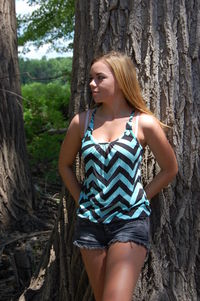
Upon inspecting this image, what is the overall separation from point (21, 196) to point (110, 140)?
11.4ft

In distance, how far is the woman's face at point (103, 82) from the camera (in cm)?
309

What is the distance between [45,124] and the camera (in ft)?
36.5

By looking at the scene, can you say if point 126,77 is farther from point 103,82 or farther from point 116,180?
point 116,180

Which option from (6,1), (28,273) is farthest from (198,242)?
(6,1)

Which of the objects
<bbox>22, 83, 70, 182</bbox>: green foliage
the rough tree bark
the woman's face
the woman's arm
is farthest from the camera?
<bbox>22, 83, 70, 182</bbox>: green foliage

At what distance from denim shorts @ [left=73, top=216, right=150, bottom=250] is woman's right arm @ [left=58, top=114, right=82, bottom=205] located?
35cm

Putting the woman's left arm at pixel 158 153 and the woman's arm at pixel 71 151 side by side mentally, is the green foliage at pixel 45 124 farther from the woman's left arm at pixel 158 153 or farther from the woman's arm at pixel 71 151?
the woman's left arm at pixel 158 153

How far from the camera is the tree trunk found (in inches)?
241

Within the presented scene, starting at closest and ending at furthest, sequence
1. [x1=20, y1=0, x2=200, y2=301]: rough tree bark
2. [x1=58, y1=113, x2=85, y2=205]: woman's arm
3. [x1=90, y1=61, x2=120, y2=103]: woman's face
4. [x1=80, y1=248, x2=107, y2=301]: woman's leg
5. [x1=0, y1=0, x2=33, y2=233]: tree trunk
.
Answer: [x1=80, y1=248, x2=107, y2=301]: woman's leg < [x1=90, y1=61, x2=120, y2=103]: woman's face < [x1=58, y1=113, x2=85, y2=205]: woman's arm < [x1=20, y1=0, x2=200, y2=301]: rough tree bark < [x1=0, y1=0, x2=33, y2=233]: tree trunk

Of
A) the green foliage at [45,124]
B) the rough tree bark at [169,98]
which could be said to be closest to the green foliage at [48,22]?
the green foliage at [45,124]

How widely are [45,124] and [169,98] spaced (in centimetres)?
789

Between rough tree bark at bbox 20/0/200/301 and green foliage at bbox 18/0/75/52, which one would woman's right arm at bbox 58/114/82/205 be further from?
green foliage at bbox 18/0/75/52

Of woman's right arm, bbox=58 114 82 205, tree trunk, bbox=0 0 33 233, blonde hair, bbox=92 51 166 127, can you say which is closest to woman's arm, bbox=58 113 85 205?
woman's right arm, bbox=58 114 82 205

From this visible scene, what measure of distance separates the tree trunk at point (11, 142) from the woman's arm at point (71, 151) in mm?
2788
